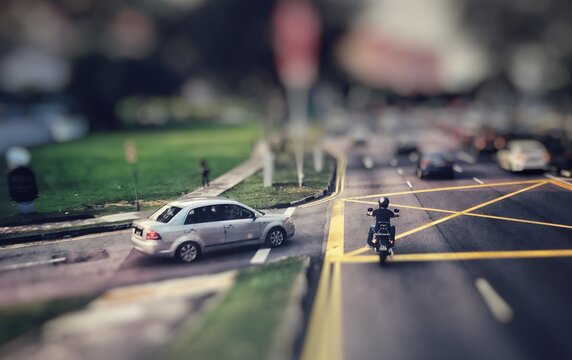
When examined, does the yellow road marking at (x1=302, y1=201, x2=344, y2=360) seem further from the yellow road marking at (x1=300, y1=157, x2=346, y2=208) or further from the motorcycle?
the yellow road marking at (x1=300, y1=157, x2=346, y2=208)

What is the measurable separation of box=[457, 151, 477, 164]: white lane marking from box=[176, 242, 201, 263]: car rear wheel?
22638 mm

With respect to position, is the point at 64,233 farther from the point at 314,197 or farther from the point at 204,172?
the point at 314,197

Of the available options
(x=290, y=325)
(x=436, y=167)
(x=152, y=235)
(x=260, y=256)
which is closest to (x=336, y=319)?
(x=290, y=325)

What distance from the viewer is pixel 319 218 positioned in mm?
16922

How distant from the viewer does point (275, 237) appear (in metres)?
14.1

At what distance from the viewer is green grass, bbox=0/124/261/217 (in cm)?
2020

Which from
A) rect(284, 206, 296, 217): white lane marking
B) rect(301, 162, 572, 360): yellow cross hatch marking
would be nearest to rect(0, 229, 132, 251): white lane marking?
rect(284, 206, 296, 217): white lane marking

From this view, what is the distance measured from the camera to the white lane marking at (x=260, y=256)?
12.9 meters

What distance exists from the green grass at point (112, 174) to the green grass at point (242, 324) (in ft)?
31.5

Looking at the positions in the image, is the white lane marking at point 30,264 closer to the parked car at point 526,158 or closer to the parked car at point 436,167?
the parked car at point 436,167

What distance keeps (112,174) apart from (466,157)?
22435mm

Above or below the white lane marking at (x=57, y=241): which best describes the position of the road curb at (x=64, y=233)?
above

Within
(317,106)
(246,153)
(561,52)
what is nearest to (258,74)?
(317,106)

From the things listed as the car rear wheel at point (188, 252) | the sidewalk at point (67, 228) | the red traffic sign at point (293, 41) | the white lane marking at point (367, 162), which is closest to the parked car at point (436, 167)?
the white lane marking at point (367, 162)
